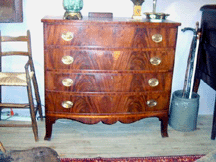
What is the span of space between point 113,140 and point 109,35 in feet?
3.36

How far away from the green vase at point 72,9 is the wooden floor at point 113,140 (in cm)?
116

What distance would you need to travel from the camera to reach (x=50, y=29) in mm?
2219

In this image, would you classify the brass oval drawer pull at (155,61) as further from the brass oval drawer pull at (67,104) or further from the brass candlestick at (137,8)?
the brass oval drawer pull at (67,104)

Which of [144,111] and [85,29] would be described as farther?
[144,111]

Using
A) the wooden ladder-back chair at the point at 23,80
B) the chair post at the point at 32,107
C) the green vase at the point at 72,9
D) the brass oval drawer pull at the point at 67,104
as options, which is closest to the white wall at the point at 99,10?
the wooden ladder-back chair at the point at 23,80

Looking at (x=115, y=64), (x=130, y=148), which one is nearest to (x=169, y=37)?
(x=115, y=64)

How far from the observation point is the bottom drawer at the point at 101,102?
7.90ft

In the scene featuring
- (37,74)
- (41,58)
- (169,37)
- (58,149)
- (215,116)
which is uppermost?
(169,37)

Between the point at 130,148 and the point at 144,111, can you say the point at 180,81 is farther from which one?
the point at 130,148

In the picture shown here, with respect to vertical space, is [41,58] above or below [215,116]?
above

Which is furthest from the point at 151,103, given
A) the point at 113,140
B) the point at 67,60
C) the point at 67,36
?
the point at 67,36

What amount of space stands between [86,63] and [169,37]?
2.53 ft

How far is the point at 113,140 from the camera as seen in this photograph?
102 inches

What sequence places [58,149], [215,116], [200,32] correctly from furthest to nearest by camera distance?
[200,32]
[215,116]
[58,149]
